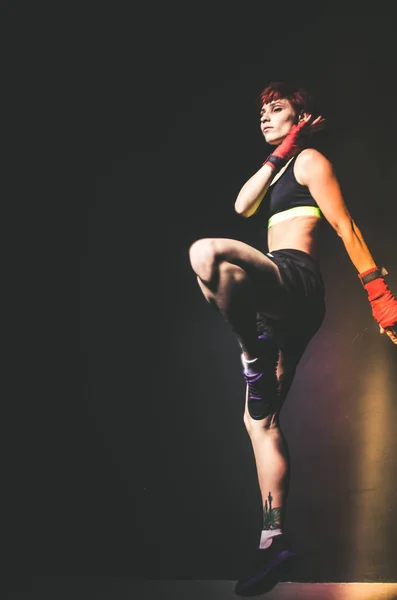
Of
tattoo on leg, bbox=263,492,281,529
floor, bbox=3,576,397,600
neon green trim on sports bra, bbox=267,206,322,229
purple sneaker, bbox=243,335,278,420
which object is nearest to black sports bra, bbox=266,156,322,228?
neon green trim on sports bra, bbox=267,206,322,229

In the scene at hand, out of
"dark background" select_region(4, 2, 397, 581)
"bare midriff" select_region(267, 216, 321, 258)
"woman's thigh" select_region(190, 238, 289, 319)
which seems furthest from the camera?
"dark background" select_region(4, 2, 397, 581)

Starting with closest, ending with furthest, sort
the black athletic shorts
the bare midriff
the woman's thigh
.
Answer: the woman's thigh, the black athletic shorts, the bare midriff

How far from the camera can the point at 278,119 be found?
2.50 metres

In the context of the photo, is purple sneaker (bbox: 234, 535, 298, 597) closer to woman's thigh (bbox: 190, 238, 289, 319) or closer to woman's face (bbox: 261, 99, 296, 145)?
woman's thigh (bbox: 190, 238, 289, 319)

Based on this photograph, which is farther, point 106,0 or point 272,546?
point 106,0

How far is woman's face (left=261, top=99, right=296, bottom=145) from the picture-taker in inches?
98.3

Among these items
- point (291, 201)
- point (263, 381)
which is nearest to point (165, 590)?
point (263, 381)

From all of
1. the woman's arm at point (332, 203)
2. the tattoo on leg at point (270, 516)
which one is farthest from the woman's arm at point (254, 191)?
the tattoo on leg at point (270, 516)

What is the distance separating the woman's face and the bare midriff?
0.43 metres

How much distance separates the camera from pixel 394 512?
242 centimetres

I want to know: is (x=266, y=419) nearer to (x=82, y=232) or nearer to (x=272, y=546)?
(x=272, y=546)

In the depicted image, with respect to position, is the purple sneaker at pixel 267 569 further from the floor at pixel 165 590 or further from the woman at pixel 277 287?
the floor at pixel 165 590

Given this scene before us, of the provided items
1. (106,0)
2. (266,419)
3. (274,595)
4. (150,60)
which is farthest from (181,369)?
(106,0)

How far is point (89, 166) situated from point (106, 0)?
840mm
